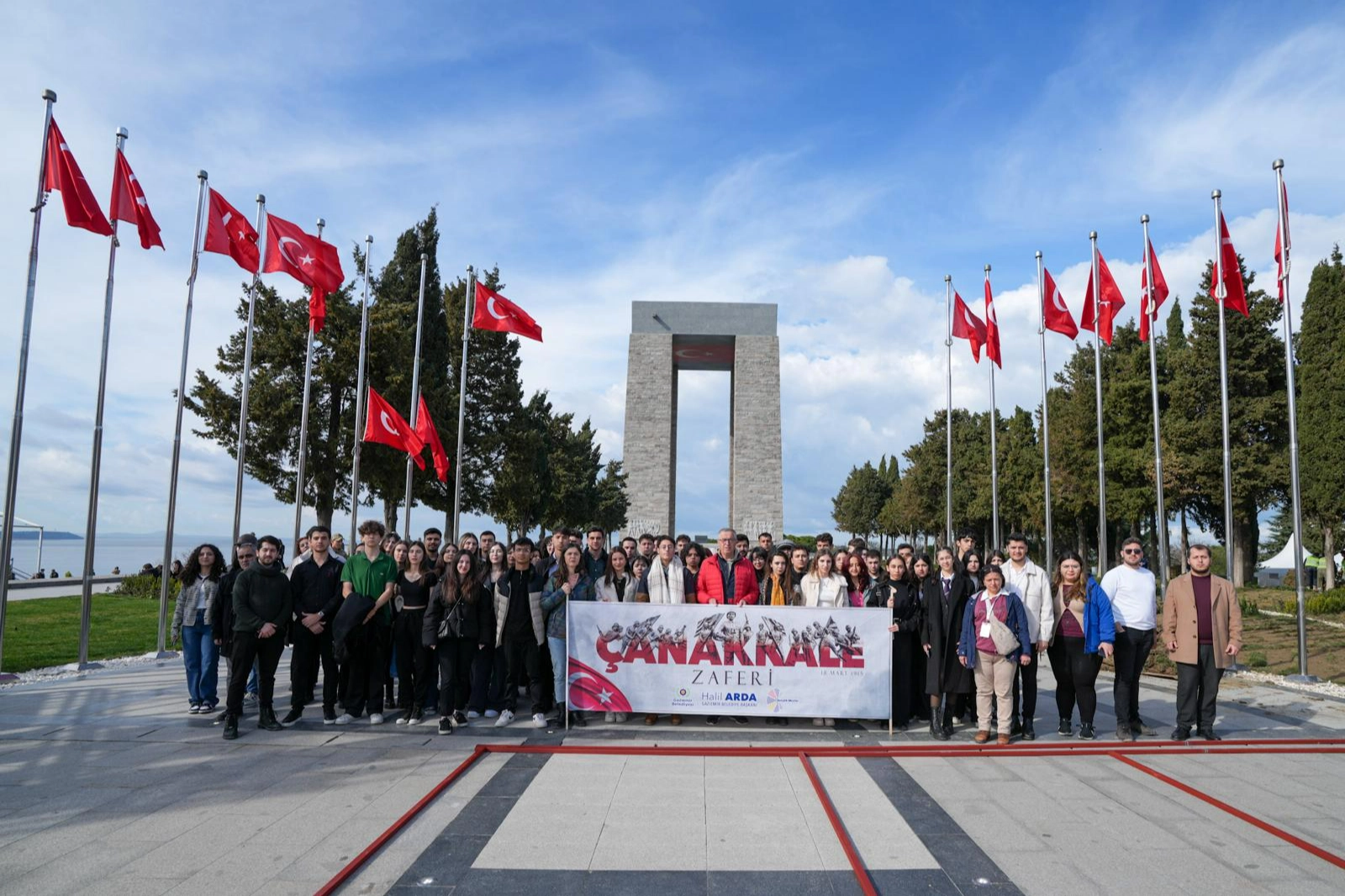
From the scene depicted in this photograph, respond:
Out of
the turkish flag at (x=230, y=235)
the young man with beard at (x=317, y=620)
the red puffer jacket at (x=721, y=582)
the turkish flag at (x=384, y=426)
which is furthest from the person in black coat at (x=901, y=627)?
the turkish flag at (x=230, y=235)

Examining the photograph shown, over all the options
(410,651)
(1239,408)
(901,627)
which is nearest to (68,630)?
(410,651)

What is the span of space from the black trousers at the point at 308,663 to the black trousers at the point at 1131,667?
6.47m

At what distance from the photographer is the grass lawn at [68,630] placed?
35.9 ft

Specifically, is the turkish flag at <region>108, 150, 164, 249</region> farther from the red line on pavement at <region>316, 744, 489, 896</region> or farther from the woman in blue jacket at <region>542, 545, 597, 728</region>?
the red line on pavement at <region>316, 744, 489, 896</region>

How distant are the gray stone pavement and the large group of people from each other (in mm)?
470

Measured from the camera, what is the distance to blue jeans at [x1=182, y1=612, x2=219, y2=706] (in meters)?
7.13

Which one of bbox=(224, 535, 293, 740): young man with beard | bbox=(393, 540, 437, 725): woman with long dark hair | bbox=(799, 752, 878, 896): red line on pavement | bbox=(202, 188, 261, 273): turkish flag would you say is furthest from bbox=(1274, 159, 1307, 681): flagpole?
bbox=(202, 188, 261, 273): turkish flag

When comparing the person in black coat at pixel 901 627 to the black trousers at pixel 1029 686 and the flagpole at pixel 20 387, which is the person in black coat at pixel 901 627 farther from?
the flagpole at pixel 20 387

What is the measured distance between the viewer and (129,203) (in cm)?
987

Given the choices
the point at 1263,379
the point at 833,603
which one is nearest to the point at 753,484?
the point at 1263,379

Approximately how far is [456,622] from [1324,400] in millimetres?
24021

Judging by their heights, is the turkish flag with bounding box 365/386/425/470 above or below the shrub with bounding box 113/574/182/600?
above

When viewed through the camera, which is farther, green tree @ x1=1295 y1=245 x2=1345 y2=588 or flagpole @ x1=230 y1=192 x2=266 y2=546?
green tree @ x1=1295 y1=245 x2=1345 y2=588

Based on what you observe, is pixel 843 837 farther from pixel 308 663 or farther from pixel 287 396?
pixel 287 396
